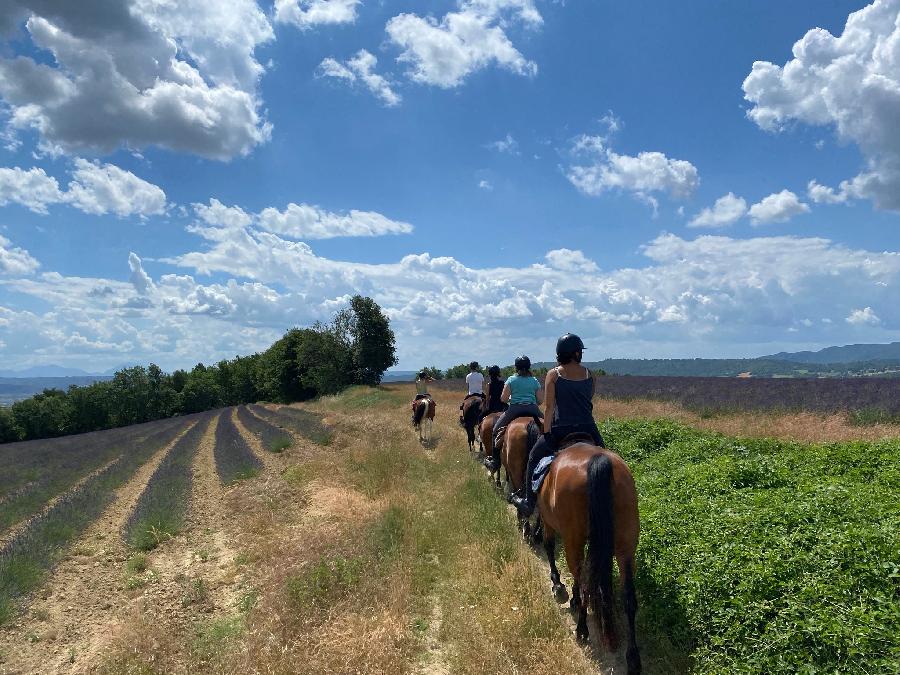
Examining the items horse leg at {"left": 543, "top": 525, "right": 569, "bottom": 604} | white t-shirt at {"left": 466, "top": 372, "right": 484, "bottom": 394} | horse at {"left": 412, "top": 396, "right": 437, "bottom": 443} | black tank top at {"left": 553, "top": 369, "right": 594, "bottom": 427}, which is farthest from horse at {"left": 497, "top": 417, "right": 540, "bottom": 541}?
horse at {"left": 412, "top": 396, "right": 437, "bottom": 443}

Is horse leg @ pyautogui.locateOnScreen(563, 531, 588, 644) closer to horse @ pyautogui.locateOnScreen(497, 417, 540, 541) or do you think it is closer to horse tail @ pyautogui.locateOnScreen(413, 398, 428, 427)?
horse @ pyautogui.locateOnScreen(497, 417, 540, 541)

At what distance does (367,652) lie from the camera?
178 inches

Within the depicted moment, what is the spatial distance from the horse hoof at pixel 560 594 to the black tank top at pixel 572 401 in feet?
6.60

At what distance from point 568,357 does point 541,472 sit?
1476mm

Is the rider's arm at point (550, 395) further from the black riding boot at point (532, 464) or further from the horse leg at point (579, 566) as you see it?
the horse leg at point (579, 566)

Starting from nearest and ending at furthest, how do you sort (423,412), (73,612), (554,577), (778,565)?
(778,565), (554,577), (73,612), (423,412)

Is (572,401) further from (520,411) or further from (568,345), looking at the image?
(520,411)

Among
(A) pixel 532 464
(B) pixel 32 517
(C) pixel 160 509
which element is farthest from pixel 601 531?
(B) pixel 32 517

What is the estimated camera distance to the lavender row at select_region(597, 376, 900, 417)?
54.6 feet

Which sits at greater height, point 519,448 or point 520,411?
point 520,411

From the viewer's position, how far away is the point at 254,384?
80.2 metres

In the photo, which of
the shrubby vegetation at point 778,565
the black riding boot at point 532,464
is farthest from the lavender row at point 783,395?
the black riding boot at point 532,464

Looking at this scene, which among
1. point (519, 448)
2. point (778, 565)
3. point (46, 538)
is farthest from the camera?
point (46, 538)

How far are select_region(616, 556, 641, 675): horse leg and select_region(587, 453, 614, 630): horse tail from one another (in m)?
0.15
